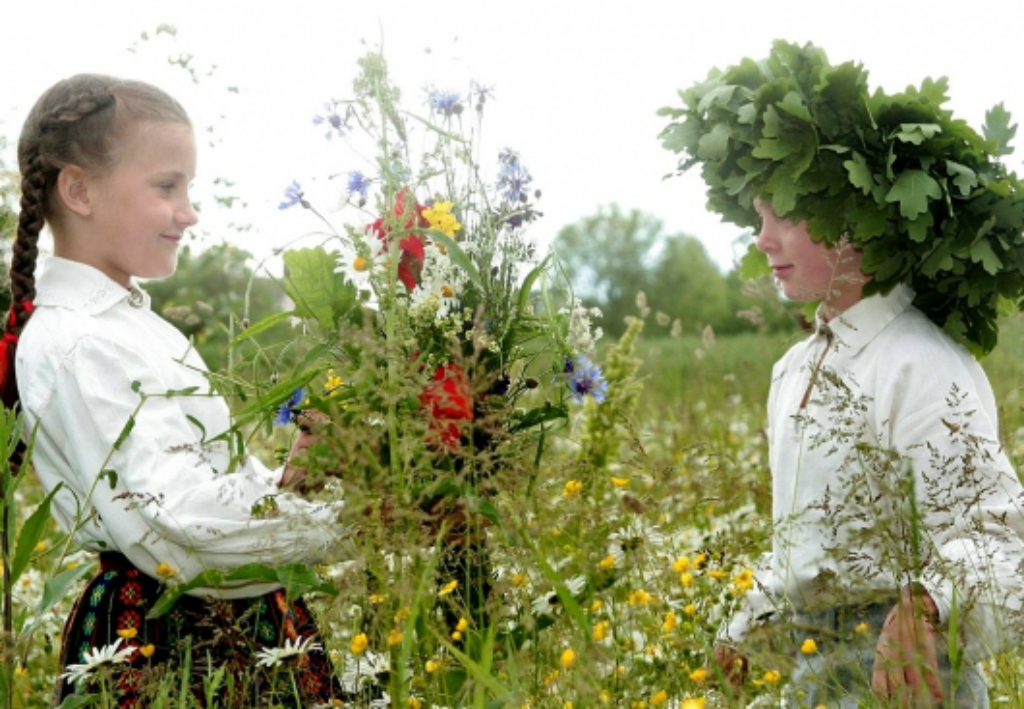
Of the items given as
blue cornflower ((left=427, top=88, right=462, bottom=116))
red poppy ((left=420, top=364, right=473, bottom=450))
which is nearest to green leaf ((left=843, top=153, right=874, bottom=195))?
blue cornflower ((left=427, top=88, right=462, bottom=116))

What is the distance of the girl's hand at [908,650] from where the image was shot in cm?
207

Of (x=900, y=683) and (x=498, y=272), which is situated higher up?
(x=498, y=272)

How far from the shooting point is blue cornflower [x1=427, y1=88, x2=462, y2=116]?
8.43 feet

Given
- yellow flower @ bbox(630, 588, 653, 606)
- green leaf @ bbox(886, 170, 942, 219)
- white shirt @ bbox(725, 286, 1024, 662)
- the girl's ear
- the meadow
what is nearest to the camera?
the meadow

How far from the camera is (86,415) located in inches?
95.7

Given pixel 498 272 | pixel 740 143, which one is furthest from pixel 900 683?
pixel 740 143

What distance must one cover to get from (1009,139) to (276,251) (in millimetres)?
1616

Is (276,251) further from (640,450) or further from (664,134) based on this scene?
(664,134)

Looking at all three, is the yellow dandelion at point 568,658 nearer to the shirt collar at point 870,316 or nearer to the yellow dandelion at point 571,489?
the yellow dandelion at point 571,489

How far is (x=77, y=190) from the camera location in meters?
2.72

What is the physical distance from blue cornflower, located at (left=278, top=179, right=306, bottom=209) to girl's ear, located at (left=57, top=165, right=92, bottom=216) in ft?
1.59

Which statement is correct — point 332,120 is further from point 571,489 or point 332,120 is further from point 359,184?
point 571,489

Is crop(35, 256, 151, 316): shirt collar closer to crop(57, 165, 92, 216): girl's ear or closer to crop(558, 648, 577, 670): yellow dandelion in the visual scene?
crop(57, 165, 92, 216): girl's ear

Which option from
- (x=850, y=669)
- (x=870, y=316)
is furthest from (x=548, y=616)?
(x=870, y=316)
